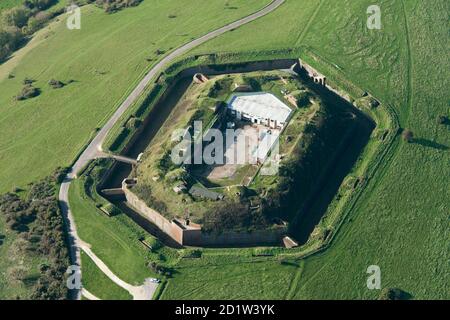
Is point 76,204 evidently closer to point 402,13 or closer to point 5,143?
point 5,143

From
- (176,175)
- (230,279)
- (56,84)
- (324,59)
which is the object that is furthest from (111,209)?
(324,59)

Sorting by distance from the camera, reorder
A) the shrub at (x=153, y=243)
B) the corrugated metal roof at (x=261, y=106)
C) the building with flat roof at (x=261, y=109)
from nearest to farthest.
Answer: the shrub at (x=153, y=243)
the building with flat roof at (x=261, y=109)
the corrugated metal roof at (x=261, y=106)

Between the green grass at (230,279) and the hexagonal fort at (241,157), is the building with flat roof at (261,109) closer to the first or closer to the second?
the hexagonal fort at (241,157)

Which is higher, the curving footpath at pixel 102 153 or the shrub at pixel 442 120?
the shrub at pixel 442 120

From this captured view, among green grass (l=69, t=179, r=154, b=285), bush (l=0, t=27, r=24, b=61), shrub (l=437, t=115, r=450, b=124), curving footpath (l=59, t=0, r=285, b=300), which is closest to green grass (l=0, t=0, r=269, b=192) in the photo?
curving footpath (l=59, t=0, r=285, b=300)

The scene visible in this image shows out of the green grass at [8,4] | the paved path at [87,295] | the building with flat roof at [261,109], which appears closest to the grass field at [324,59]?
the paved path at [87,295]

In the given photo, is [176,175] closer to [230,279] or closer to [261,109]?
[230,279]
